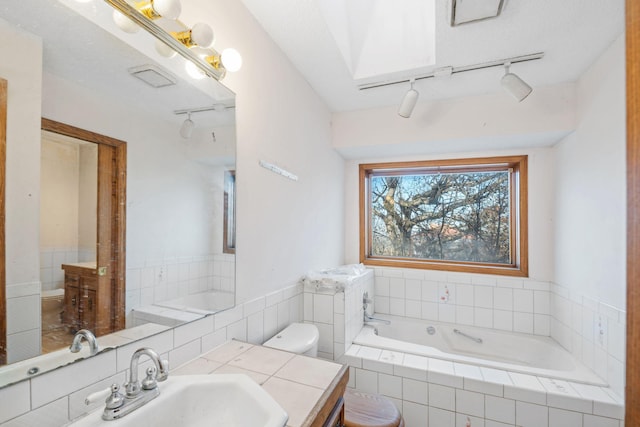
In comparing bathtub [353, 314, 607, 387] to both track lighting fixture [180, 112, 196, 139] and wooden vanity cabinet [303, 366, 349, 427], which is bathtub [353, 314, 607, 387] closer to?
wooden vanity cabinet [303, 366, 349, 427]

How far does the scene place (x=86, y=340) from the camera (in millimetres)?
792

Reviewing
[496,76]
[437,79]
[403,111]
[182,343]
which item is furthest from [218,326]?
[496,76]

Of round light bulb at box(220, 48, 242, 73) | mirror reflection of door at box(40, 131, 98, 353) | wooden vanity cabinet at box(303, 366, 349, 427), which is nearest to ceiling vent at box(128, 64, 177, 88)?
round light bulb at box(220, 48, 242, 73)

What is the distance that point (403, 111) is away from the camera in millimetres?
2088

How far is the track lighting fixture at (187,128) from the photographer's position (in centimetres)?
116

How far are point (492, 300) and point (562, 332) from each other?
0.51m

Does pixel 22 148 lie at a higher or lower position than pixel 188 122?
lower

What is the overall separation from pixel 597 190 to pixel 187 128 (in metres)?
2.36

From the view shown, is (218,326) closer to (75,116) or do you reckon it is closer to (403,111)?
(75,116)

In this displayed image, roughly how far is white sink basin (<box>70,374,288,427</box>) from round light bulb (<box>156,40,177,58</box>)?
108 cm

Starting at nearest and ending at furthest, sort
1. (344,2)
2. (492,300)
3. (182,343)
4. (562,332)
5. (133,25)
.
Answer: (133,25) < (182,343) < (344,2) < (562,332) < (492,300)

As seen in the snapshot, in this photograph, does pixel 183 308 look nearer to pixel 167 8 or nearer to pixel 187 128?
pixel 187 128

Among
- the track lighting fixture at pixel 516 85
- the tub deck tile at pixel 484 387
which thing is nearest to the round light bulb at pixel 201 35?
the track lighting fixture at pixel 516 85

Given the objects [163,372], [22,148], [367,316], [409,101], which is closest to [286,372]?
[163,372]
